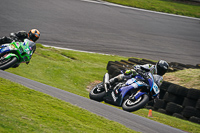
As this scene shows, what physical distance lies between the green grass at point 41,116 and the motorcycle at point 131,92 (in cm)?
165

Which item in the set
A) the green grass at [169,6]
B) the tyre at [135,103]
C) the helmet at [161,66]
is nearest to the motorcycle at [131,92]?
the tyre at [135,103]

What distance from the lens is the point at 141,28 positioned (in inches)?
950

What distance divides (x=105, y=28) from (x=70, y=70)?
916cm

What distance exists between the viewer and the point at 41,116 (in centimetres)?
552

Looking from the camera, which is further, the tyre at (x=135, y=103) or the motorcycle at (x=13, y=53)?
the motorcycle at (x=13, y=53)

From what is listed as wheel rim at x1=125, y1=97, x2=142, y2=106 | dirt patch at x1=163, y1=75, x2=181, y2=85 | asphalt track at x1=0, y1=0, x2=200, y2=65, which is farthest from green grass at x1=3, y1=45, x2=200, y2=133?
dirt patch at x1=163, y1=75, x2=181, y2=85

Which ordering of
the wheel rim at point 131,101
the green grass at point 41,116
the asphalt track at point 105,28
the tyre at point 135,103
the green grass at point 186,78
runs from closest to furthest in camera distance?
1. the green grass at point 41,116
2. the tyre at point 135,103
3. the wheel rim at point 131,101
4. the green grass at point 186,78
5. the asphalt track at point 105,28

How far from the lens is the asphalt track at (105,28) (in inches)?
762

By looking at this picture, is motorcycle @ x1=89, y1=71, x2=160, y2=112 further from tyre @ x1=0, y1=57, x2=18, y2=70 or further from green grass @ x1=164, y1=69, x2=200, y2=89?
green grass @ x1=164, y1=69, x2=200, y2=89

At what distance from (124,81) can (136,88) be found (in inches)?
21.3

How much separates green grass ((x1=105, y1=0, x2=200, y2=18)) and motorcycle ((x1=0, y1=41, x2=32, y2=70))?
1925 centimetres

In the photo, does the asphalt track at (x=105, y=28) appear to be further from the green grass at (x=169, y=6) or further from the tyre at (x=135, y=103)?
the tyre at (x=135, y=103)

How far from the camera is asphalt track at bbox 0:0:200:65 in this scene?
19344mm

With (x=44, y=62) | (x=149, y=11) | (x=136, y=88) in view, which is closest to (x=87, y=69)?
(x=44, y=62)
